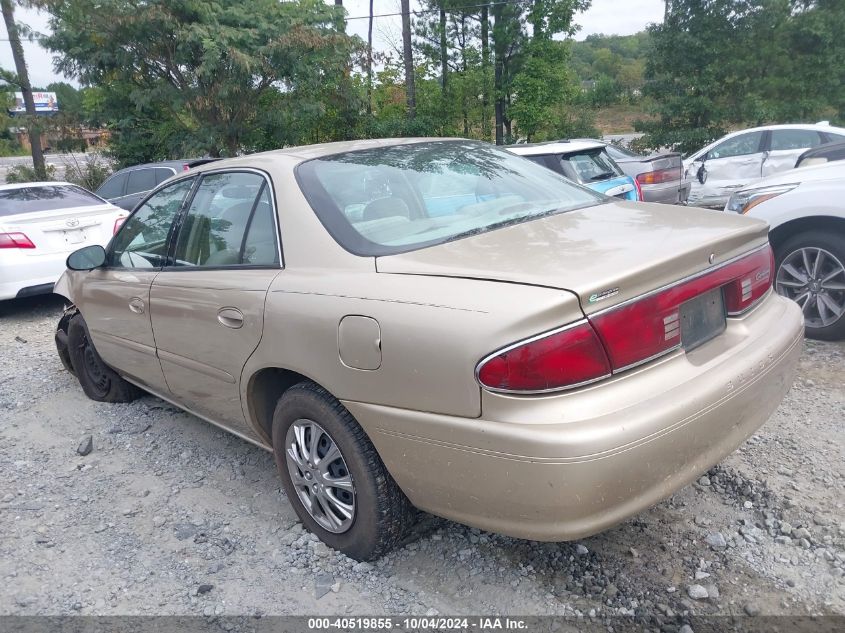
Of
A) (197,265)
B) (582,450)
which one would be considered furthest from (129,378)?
(582,450)

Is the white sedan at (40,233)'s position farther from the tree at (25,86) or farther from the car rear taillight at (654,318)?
the tree at (25,86)

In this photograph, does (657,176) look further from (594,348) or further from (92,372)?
(594,348)

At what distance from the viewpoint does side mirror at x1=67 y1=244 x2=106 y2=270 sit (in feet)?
13.2

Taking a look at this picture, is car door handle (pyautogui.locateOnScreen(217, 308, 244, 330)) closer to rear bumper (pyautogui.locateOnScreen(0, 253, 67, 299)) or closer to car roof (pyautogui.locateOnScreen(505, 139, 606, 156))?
rear bumper (pyautogui.locateOnScreen(0, 253, 67, 299))

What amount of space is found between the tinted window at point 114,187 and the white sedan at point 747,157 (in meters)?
9.40

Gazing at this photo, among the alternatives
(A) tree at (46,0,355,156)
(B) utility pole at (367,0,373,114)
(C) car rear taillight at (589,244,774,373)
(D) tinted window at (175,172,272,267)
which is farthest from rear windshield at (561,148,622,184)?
(B) utility pole at (367,0,373,114)

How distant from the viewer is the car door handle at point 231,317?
291cm

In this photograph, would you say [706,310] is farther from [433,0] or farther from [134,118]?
[433,0]

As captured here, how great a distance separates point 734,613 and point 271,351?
6.36 ft

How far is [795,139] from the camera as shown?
11008 mm

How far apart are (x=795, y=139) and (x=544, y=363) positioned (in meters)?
11.0

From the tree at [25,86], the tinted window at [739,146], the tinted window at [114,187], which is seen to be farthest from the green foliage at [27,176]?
the tinted window at [739,146]

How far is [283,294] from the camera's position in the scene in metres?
2.70

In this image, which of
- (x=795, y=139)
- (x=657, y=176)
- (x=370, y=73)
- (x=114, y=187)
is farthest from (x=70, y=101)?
(x=795, y=139)
